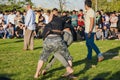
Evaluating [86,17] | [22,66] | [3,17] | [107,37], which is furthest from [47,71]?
[3,17]

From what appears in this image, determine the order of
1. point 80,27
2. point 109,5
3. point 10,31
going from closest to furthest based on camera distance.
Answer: point 80,27 → point 10,31 → point 109,5

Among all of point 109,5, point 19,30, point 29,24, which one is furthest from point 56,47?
point 109,5

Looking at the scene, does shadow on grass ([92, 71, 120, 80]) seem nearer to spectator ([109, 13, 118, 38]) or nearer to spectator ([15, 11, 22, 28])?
spectator ([109, 13, 118, 38])

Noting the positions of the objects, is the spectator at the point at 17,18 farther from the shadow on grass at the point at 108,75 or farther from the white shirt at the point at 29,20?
the shadow on grass at the point at 108,75

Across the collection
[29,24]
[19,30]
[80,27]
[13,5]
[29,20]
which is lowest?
[13,5]

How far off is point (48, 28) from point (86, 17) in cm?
295

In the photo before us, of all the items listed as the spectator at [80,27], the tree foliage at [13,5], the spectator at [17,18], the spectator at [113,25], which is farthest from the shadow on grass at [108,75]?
the tree foliage at [13,5]

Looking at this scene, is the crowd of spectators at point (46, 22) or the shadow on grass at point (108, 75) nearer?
the shadow on grass at point (108, 75)

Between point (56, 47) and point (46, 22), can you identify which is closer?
point (56, 47)

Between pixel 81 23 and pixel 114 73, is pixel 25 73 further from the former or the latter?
pixel 81 23

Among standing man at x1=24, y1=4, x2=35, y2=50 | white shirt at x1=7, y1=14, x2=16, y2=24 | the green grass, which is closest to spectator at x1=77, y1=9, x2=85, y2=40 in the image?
white shirt at x1=7, y1=14, x2=16, y2=24

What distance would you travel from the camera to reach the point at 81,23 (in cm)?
2367

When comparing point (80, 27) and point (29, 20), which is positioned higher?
point (29, 20)

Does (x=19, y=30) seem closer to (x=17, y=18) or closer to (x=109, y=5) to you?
(x=17, y=18)
